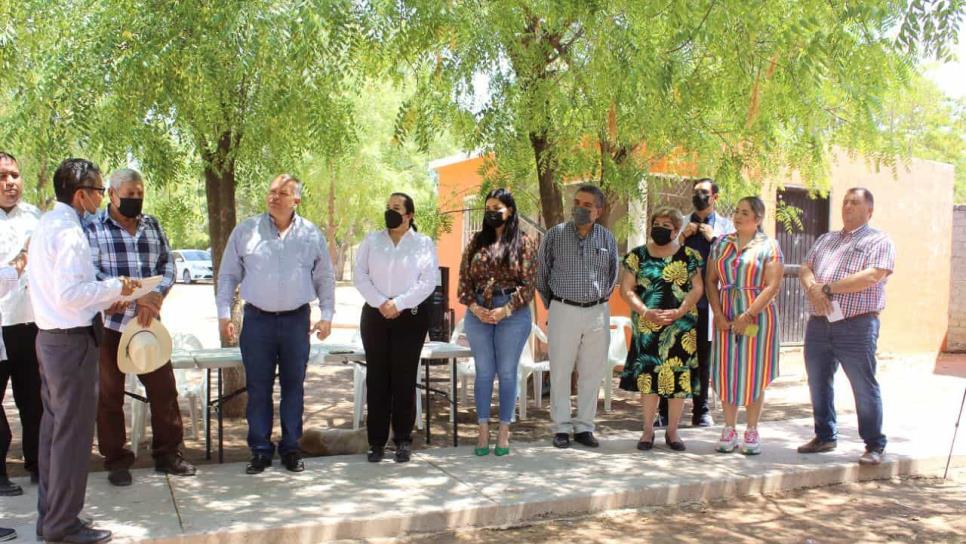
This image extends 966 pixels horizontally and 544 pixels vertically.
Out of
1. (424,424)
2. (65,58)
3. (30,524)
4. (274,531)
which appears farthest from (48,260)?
(424,424)

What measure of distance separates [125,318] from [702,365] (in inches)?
175

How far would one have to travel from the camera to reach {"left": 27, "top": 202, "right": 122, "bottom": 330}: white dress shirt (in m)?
4.19

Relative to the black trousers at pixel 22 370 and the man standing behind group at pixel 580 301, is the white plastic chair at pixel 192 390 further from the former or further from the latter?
the man standing behind group at pixel 580 301

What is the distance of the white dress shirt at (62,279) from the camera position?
4.19 m

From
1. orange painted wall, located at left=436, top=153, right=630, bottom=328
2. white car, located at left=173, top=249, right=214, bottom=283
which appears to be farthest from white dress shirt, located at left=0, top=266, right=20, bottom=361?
white car, located at left=173, top=249, right=214, bottom=283

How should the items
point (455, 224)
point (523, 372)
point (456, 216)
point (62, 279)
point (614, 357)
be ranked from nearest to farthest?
point (62, 279)
point (523, 372)
point (614, 357)
point (456, 216)
point (455, 224)

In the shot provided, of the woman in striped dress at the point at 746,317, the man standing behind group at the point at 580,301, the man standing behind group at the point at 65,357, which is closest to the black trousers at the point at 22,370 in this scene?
the man standing behind group at the point at 65,357

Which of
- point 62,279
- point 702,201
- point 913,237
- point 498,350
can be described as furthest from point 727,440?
point 913,237

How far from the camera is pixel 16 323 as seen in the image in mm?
5238

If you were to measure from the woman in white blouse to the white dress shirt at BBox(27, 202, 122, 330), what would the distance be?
201cm

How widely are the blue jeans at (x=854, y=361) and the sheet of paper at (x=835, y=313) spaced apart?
9 centimetres

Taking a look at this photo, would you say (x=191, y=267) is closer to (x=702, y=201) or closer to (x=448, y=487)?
(x=702, y=201)

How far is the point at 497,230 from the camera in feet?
20.7

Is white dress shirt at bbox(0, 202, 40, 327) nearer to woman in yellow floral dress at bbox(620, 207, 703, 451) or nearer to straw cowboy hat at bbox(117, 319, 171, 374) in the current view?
straw cowboy hat at bbox(117, 319, 171, 374)
